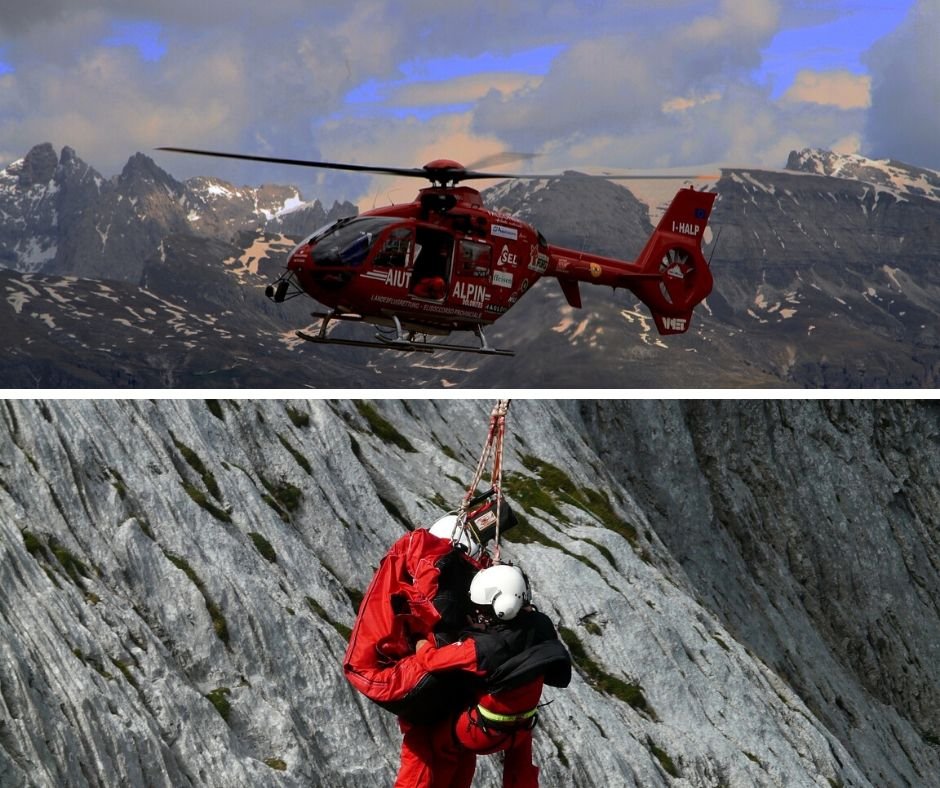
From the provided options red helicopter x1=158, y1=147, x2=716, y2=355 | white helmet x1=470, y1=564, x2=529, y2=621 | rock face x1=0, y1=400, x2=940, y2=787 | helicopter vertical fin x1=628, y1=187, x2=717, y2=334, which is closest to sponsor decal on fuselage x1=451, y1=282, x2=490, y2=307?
red helicopter x1=158, y1=147, x2=716, y2=355

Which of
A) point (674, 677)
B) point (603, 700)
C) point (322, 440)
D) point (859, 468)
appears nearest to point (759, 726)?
point (674, 677)

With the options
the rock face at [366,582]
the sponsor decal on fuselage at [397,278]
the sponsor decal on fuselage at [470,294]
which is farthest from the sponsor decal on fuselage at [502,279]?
the rock face at [366,582]

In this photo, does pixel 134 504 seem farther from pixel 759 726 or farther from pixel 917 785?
pixel 917 785

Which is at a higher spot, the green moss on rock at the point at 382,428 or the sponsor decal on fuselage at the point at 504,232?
the sponsor decal on fuselage at the point at 504,232

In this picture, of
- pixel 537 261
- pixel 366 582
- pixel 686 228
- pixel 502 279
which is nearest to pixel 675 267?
pixel 686 228

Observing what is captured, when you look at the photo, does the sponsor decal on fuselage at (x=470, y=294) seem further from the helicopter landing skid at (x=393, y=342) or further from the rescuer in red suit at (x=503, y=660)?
the rescuer in red suit at (x=503, y=660)

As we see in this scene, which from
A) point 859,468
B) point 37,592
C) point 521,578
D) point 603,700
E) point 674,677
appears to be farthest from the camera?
point 859,468
